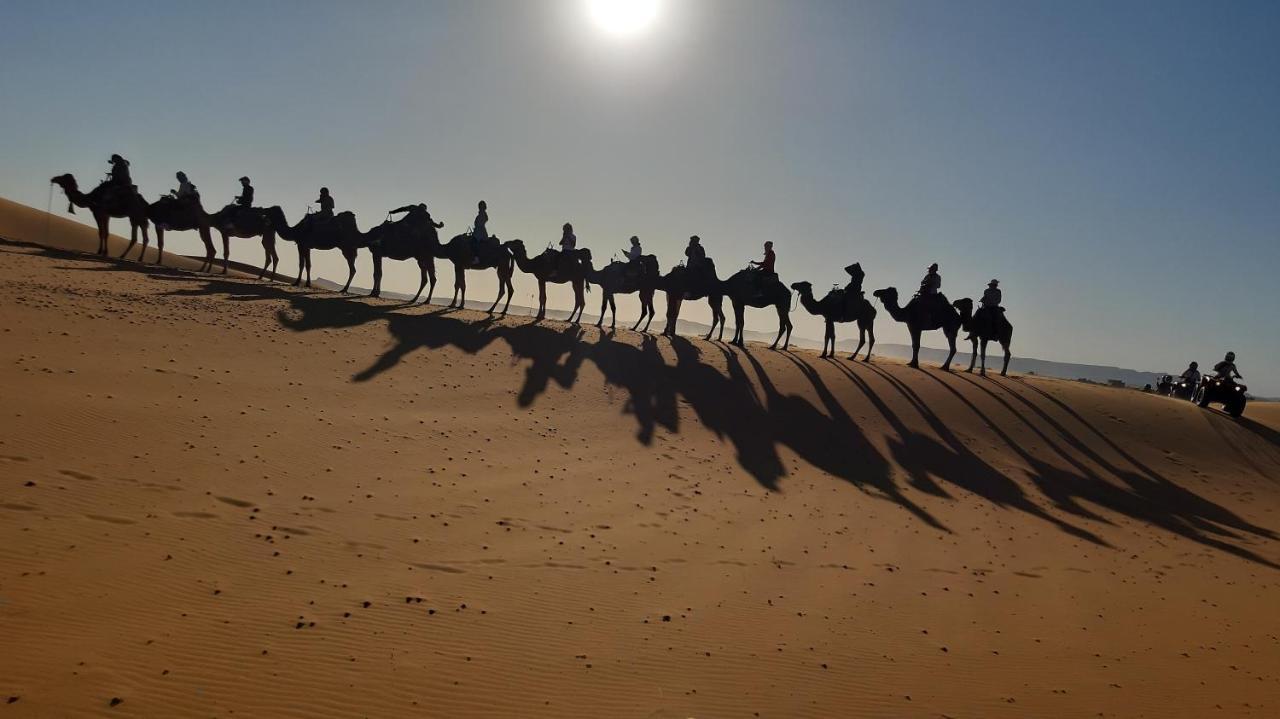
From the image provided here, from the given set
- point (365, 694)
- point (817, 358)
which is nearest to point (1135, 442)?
point (817, 358)

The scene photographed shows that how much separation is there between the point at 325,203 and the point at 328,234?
1.12 m

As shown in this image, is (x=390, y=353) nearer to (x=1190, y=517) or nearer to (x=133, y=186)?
(x=133, y=186)

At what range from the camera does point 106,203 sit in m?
24.5

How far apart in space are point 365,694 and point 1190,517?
1486cm

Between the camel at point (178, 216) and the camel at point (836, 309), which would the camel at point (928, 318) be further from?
the camel at point (178, 216)

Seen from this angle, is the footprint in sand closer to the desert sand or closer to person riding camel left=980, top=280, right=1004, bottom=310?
the desert sand

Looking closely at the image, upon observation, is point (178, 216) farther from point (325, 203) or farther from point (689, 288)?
point (689, 288)

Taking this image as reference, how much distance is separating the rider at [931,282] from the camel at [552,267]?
1054 centimetres

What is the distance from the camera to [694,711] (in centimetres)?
521

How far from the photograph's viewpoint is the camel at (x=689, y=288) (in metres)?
24.3

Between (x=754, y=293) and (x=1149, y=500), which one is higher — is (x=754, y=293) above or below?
above

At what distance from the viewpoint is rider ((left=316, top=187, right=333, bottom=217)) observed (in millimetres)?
24828

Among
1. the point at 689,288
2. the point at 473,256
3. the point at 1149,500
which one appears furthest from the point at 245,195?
the point at 1149,500

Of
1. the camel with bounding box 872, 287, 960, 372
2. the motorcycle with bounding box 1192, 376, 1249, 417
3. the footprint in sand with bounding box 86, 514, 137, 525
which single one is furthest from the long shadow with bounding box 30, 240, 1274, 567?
the footprint in sand with bounding box 86, 514, 137, 525
